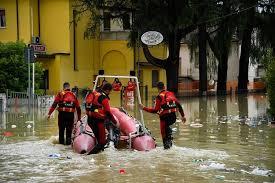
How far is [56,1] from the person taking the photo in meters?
44.8

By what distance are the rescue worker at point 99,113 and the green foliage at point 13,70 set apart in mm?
18446

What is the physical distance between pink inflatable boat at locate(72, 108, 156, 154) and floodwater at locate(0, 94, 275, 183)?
0.22 metres

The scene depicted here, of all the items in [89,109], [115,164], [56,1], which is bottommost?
[115,164]

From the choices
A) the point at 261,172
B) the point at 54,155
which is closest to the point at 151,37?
the point at 54,155

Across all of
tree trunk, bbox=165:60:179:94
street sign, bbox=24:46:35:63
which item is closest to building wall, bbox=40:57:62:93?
tree trunk, bbox=165:60:179:94

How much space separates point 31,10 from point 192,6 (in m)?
13.4

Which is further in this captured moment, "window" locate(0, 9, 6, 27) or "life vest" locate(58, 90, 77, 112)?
"window" locate(0, 9, 6, 27)

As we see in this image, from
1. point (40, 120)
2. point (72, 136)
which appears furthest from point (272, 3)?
point (72, 136)

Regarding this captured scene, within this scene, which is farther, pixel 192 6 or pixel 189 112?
pixel 192 6

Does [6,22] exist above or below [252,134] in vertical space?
above

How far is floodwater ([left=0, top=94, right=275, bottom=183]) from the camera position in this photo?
10883mm

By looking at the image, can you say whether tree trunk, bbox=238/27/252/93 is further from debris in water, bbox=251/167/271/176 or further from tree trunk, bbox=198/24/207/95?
debris in water, bbox=251/167/271/176

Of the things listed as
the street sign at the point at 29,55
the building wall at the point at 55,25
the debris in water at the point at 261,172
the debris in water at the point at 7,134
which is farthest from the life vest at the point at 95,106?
the building wall at the point at 55,25

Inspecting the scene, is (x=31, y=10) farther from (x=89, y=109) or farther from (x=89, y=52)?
(x=89, y=109)
